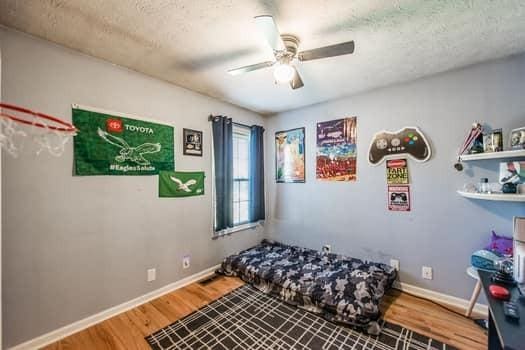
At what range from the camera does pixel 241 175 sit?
3539mm

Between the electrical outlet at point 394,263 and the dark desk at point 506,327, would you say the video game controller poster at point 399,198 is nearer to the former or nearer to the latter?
the electrical outlet at point 394,263

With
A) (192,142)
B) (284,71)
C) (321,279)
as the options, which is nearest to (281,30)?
(284,71)

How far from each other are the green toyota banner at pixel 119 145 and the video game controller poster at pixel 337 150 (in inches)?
80.9

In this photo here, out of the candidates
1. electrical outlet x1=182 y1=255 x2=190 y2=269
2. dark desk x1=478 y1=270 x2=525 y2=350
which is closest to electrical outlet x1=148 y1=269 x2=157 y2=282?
electrical outlet x1=182 y1=255 x2=190 y2=269

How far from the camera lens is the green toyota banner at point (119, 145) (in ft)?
6.34

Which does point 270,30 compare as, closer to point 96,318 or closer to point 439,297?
point 96,318

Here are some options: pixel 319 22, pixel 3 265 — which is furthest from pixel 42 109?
pixel 319 22

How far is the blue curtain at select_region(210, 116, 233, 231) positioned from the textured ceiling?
0.82m

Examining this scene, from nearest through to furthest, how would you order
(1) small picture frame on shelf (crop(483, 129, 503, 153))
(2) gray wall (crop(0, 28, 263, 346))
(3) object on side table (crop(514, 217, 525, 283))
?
1. (3) object on side table (crop(514, 217, 525, 283))
2. (2) gray wall (crop(0, 28, 263, 346))
3. (1) small picture frame on shelf (crop(483, 129, 503, 153))

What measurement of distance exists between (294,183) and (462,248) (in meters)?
2.11

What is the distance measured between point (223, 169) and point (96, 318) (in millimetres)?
2014

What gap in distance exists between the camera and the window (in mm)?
3451

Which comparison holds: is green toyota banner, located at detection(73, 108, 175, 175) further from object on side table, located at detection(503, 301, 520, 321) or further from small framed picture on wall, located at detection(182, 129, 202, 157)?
object on side table, located at detection(503, 301, 520, 321)

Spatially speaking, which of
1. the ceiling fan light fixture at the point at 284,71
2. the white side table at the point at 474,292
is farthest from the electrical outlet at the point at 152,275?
the white side table at the point at 474,292
